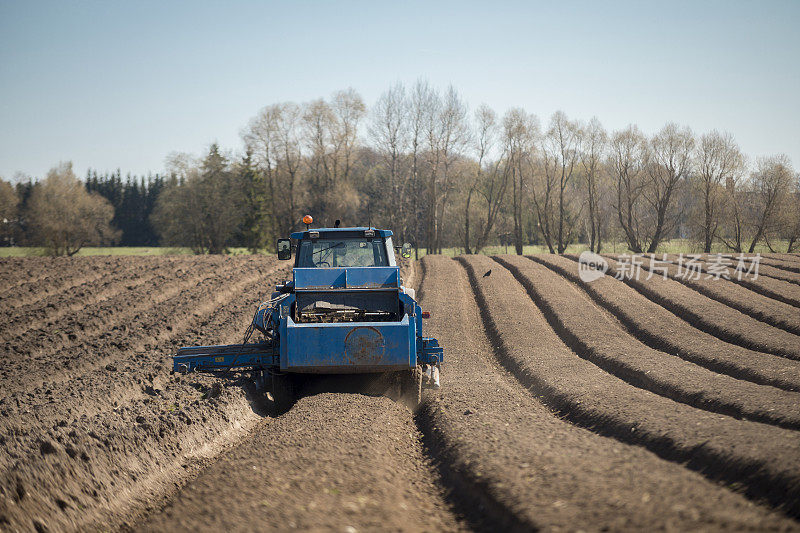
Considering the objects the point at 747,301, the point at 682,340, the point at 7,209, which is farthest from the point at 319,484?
the point at 7,209

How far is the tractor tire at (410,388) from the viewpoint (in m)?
9.98

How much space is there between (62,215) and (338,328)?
49.8 metres

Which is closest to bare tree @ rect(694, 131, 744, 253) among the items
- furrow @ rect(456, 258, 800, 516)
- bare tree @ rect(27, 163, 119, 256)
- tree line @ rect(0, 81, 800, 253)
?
tree line @ rect(0, 81, 800, 253)

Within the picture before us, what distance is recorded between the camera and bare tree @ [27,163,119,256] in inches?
1961

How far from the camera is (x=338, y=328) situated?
347 inches

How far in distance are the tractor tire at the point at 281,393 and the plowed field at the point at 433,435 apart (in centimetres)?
20

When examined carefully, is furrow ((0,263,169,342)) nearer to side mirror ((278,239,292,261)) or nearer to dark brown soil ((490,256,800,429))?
side mirror ((278,239,292,261))

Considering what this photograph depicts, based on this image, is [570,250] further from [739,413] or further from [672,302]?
[739,413]

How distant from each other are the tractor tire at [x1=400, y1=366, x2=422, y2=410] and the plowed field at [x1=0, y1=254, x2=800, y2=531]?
8.6 inches

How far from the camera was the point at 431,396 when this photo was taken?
33.3ft

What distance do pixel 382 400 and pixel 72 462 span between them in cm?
434

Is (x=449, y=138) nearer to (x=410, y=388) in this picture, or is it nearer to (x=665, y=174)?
(x=665, y=174)

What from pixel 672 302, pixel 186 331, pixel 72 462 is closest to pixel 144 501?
pixel 72 462

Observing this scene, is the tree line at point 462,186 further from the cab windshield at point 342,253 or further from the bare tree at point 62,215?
the cab windshield at point 342,253
